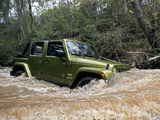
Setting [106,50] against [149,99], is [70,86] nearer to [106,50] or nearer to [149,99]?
[149,99]

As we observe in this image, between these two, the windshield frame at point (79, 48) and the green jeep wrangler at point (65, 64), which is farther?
the windshield frame at point (79, 48)

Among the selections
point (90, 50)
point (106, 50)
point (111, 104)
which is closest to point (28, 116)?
point (111, 104)

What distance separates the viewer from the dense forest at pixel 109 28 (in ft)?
24.6

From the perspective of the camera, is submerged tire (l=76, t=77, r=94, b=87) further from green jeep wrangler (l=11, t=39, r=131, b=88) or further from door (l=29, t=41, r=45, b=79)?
door (l=29, t=41, r=45, b=79)

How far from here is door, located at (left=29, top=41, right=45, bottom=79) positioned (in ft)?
14.4

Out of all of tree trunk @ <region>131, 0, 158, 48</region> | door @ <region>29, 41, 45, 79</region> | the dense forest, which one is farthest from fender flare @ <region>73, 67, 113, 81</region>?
tree trunk @ <region>131, 0, 158, 48</region>

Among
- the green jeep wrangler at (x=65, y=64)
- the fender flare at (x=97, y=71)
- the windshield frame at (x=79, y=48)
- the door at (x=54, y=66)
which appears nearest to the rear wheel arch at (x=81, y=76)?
the green jeep wrangler at (x=65, y=64)

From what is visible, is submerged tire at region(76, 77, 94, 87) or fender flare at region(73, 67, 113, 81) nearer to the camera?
fender flare at region(73, 67, 113, 81)

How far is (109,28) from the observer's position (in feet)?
32.2

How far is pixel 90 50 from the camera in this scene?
438 centimetres

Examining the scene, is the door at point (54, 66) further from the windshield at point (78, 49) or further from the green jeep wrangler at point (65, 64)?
the windshield at point (78, 49)

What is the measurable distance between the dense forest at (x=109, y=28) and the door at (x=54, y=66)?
412 centimetres

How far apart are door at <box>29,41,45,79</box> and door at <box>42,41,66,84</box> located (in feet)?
0.81

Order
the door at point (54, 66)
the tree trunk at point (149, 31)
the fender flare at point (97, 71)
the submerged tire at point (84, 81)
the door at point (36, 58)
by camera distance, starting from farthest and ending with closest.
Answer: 1. the tree trunk at point (149, 31)
2. the door at point (36, 58)
3. the door at point (54, 66)
4. the submerged tire at point (84, 81)
5. the fender flare at point (97, 71)
